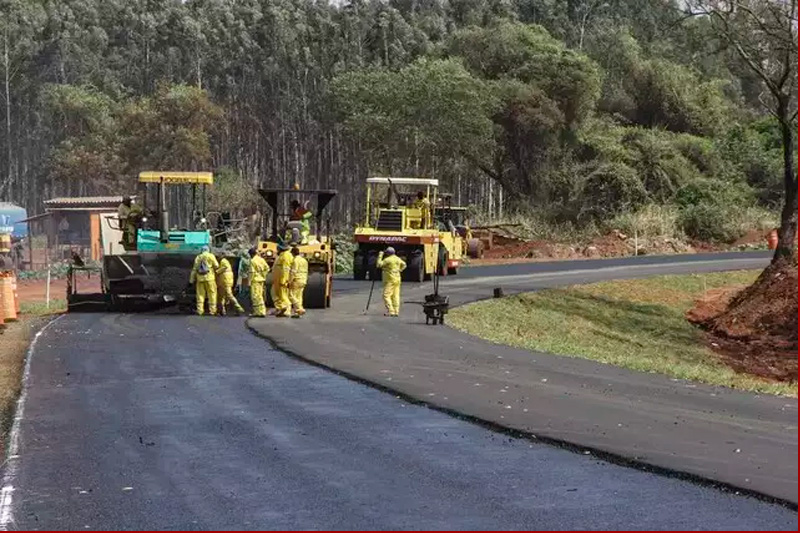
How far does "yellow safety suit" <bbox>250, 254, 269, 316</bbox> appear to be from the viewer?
28.4 metres

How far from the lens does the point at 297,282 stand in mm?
28250

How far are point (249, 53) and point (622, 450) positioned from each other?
86.1 meters

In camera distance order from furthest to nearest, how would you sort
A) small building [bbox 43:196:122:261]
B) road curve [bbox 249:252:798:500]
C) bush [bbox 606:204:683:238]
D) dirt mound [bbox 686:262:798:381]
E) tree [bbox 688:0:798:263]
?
bush [bbox 606:204:683:238] < small building [bbox 43:196:122:261] < tree [bbox 688:0:798:263] < dirt mound [bbox 686:262:798:381] < road curve [bbox 249:252:798:500]

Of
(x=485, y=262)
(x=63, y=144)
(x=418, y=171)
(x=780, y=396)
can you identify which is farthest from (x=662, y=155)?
(x=780, y=396)

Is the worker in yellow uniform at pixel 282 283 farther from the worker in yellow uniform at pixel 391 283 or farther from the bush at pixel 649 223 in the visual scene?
the bush at pixel 649 223

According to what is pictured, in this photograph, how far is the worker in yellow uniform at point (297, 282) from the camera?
92.6ft

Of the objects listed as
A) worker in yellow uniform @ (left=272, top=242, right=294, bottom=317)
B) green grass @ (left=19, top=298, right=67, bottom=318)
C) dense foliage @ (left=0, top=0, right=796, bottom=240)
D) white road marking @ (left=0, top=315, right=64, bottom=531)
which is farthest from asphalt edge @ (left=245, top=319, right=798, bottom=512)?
dense foliage @ (left=0, top=0, right=796, bottom=240)

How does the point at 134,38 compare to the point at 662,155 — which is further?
the point at 134,38

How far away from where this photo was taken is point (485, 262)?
52.5 metres

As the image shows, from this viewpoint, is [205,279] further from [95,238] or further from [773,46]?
[95,238]

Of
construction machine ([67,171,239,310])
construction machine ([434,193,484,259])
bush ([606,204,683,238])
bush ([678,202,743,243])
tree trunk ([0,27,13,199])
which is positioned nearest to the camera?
construction machine ([67,171,239,310])

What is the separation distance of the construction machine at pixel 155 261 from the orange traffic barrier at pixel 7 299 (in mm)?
1353

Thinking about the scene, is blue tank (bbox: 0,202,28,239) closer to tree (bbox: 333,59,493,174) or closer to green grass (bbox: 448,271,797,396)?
tree (bbox: 333,59,493,174)

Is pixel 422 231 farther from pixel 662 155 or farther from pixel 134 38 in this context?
pixel 134 38
